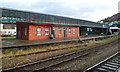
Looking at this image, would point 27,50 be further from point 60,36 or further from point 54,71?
point 60,36

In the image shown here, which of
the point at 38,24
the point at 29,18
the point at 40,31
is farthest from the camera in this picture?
the point at 40,31

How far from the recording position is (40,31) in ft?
65.4

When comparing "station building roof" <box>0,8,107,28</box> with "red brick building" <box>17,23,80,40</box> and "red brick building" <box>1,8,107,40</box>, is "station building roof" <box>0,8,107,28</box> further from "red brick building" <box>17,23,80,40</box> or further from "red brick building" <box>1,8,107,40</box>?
"red brick building" <box>17,23,80,40</box>

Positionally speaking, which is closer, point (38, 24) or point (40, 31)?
point (38, 24)

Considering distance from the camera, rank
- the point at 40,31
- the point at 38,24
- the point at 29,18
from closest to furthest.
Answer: the point at 29,18
the point at 38,24
the point at 40,31

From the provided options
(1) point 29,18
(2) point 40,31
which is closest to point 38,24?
(2) point 40,31

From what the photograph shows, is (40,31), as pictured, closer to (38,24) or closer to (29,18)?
(38,24)

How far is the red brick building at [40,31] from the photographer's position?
18531 mm

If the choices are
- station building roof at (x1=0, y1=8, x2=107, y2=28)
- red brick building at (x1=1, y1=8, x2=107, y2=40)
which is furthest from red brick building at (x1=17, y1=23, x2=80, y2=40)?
station building roof at (x1=0, y1=8, x2=107, y2=28)

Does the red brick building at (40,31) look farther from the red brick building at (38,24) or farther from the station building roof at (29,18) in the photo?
the station building roof at (29,18)

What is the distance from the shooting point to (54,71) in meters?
5.93

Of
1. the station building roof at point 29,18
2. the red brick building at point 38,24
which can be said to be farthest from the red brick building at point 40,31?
the station building roof at point 29,18

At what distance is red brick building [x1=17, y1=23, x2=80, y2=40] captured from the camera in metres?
18.5

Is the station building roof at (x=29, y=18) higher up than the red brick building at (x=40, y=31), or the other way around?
the station building roof at (x=29, y=18)
